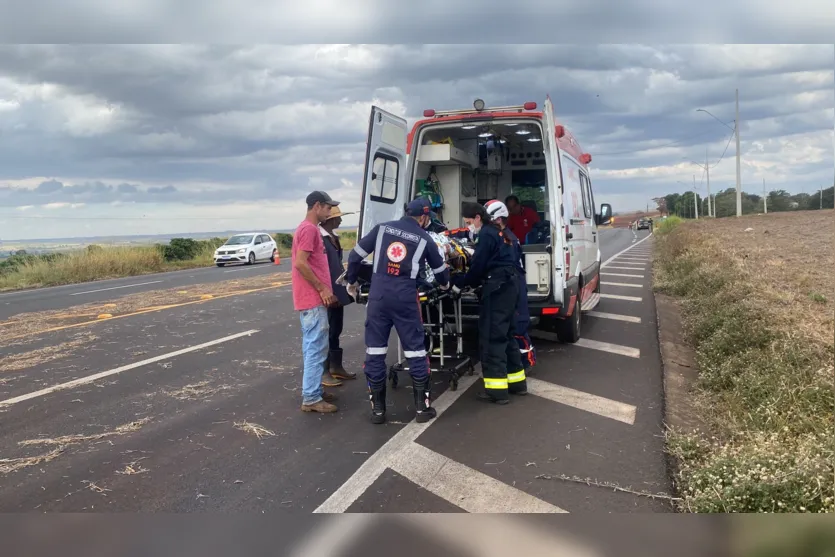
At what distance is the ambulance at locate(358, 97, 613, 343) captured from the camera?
6711 millimetres

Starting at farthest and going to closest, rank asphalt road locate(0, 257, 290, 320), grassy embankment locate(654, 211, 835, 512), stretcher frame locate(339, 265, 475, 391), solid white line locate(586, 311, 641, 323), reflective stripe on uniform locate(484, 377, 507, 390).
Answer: asphalt road locate(0, 257, 290, 320) < solid white line locate(586, 311, 641, 323) < stretcher frame locate(339, 265, 475, 391) < reflective stripe on uniform locate(484, 377, 507, 390) < grassy embankment locate(654, 211, 835, 512)

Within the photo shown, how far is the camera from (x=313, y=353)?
5625 millimetres

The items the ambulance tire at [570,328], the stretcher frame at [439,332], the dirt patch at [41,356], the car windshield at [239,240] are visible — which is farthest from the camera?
the car windshield at [239,240]

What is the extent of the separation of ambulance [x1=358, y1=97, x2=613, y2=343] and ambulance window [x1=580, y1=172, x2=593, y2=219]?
0.06 ft

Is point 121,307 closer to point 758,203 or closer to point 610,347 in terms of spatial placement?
point 610,347

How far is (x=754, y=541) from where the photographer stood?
269 cm

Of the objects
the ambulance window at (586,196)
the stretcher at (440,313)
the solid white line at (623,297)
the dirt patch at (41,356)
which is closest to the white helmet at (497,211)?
the stretcher at (440,313)

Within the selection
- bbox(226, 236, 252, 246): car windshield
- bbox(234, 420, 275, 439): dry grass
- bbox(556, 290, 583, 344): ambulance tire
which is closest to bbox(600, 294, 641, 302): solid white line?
bbox(556, 290, 583, 344): ambulance tire

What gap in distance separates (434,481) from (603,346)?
15.3 ft

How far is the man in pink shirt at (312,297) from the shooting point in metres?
5.54

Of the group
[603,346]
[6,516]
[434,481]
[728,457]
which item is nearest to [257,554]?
[434,481]

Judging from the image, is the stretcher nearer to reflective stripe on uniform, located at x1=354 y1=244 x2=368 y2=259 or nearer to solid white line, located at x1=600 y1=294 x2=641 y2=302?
reflective stripe on uniform, located at x1=354 y1=244 x2=368 y2=259

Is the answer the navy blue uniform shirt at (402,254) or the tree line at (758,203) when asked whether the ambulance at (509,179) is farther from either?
the tree line at (758,203)

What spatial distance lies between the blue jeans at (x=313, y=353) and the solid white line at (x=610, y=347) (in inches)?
155
